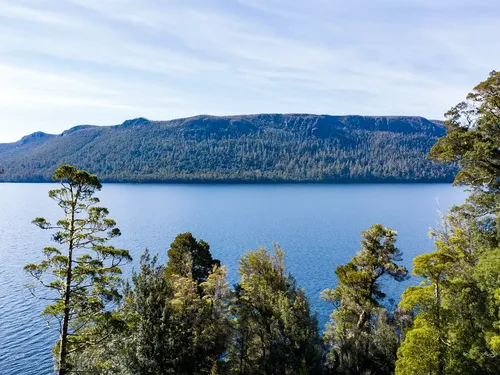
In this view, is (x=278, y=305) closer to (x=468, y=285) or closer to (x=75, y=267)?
(x=468, y=285)

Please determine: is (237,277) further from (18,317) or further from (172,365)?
(172,365)

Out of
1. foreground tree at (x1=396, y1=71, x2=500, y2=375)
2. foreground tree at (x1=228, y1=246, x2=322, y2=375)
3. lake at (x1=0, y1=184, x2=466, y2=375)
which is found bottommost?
lake at (x1=0, y1=184, x2=466, y2=375)

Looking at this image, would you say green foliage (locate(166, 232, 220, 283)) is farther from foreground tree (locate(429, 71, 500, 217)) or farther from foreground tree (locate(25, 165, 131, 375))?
foreground tree (locate(429, 71, 500, 217))

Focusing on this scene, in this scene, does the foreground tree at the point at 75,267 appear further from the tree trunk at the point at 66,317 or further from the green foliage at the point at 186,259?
the green foliage at the point at 186,259

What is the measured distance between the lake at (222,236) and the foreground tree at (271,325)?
1958 cm

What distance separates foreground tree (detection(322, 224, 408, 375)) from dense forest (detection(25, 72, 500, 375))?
4.0 inches

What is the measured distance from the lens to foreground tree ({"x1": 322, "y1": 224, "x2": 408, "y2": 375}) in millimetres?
30672

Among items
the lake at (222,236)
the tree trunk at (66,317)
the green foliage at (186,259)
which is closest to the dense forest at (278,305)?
the tree trunk at (66,317)

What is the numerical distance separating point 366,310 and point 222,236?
64716mm

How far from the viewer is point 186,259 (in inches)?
1374

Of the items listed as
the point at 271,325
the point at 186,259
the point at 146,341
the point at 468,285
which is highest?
the point at 468,285

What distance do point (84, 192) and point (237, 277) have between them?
40.6m

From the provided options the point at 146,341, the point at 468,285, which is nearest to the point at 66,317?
the point at 146,341

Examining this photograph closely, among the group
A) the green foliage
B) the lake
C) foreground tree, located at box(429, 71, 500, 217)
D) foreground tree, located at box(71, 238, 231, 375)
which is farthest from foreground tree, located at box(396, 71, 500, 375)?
the lake
